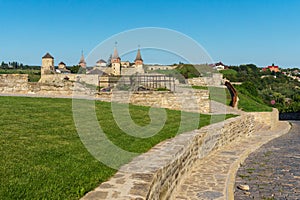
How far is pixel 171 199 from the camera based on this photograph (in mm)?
5160

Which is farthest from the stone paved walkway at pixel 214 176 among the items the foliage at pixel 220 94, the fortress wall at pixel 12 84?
the foliage at pixel 220 94

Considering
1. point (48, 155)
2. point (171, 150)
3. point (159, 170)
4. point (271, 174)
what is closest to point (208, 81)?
point (271, 174)

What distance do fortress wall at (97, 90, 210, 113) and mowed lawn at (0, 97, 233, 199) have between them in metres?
5.64

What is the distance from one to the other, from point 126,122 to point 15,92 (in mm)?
8938

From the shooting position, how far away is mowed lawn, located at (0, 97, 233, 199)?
3424 mm

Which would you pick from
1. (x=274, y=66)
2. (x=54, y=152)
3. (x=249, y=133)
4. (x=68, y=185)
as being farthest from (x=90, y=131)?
(x=274, y=66)

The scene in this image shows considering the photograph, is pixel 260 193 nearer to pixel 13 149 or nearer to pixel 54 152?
pixel 54 152

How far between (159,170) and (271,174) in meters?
3.85

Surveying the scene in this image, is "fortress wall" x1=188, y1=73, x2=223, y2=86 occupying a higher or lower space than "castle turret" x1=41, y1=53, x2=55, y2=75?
lower

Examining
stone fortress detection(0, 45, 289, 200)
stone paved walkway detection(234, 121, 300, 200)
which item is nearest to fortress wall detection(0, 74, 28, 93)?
stone fortress detection(0, 45, 289, 200)

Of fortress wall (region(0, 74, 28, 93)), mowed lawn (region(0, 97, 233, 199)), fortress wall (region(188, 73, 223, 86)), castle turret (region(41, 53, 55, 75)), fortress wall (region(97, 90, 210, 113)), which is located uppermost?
castle turret (region(41, 53, 55, 75))

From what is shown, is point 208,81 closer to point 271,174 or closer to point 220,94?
point 220,94

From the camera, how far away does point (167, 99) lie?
47.3ft

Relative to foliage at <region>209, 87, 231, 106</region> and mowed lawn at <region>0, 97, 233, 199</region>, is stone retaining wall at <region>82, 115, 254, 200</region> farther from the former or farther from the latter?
foliage at <region>209, 87, 231, 106</region>
